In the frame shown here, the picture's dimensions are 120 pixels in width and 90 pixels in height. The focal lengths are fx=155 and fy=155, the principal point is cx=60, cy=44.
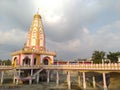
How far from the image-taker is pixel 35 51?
165 ft

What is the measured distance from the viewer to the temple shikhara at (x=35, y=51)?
48906 mm

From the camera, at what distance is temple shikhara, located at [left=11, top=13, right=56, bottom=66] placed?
48906 millimetres

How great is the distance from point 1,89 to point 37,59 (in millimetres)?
19519

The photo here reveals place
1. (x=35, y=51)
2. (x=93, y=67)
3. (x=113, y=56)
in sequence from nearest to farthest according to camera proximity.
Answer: (x=93, y=67) < (x=113, y=56) < (x=35, y=51)

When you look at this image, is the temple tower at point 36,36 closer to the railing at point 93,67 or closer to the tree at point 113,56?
the railing at point 93,67

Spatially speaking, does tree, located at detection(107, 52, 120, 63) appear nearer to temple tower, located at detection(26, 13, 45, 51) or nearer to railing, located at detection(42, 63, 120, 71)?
railing, located at detection(42, 63, 120, 71)

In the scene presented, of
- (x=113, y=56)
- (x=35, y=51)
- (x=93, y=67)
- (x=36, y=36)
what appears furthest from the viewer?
(x=36, y=36)

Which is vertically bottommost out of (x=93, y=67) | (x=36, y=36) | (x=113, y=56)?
(x=93, y=67)

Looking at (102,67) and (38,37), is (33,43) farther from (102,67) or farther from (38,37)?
(102,67)

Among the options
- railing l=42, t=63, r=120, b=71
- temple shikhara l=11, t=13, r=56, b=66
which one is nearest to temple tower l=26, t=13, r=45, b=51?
temple shikhara l=11, t=13, r=56, b=66

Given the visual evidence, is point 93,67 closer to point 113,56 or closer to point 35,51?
point 113,56

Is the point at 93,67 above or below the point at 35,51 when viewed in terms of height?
below

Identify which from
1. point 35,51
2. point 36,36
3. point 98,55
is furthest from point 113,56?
point 36,36

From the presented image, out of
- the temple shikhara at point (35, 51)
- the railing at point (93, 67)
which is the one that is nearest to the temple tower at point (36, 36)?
the temple shikhara at point (35, 51)
